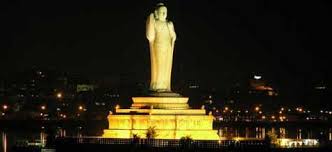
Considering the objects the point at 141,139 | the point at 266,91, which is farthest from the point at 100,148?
the point at 266,91

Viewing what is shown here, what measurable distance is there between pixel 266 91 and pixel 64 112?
40.1 m

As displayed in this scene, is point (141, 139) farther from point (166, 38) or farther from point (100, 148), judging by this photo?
point (166, 38)

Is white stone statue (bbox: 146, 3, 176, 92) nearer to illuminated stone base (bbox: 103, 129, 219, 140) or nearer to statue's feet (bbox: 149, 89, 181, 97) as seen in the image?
statue's feet (bbox: 149, 89, 181, 97)

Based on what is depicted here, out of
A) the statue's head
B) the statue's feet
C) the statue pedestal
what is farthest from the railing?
the statue's head

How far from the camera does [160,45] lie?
50219 mm

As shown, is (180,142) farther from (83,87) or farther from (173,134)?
(83,87)

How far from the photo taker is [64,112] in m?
103

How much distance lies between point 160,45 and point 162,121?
3.49 meters

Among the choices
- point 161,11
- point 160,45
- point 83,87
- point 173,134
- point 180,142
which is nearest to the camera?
point 180,142

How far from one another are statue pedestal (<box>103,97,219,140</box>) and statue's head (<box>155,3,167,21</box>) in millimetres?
3209

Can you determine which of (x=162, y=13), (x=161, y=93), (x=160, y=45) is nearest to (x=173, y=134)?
(x=161, y=93)

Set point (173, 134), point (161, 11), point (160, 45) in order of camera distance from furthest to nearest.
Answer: point (160, 45)
point (161, 11)
point (173, 134)

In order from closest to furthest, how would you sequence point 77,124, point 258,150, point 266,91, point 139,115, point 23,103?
point 258,150 → point 139,115 → point 77,124 → point 23,103 → point 266,91

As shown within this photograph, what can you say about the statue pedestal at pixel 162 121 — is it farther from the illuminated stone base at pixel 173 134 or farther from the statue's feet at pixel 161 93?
the statue's feet at pixel 161 93
